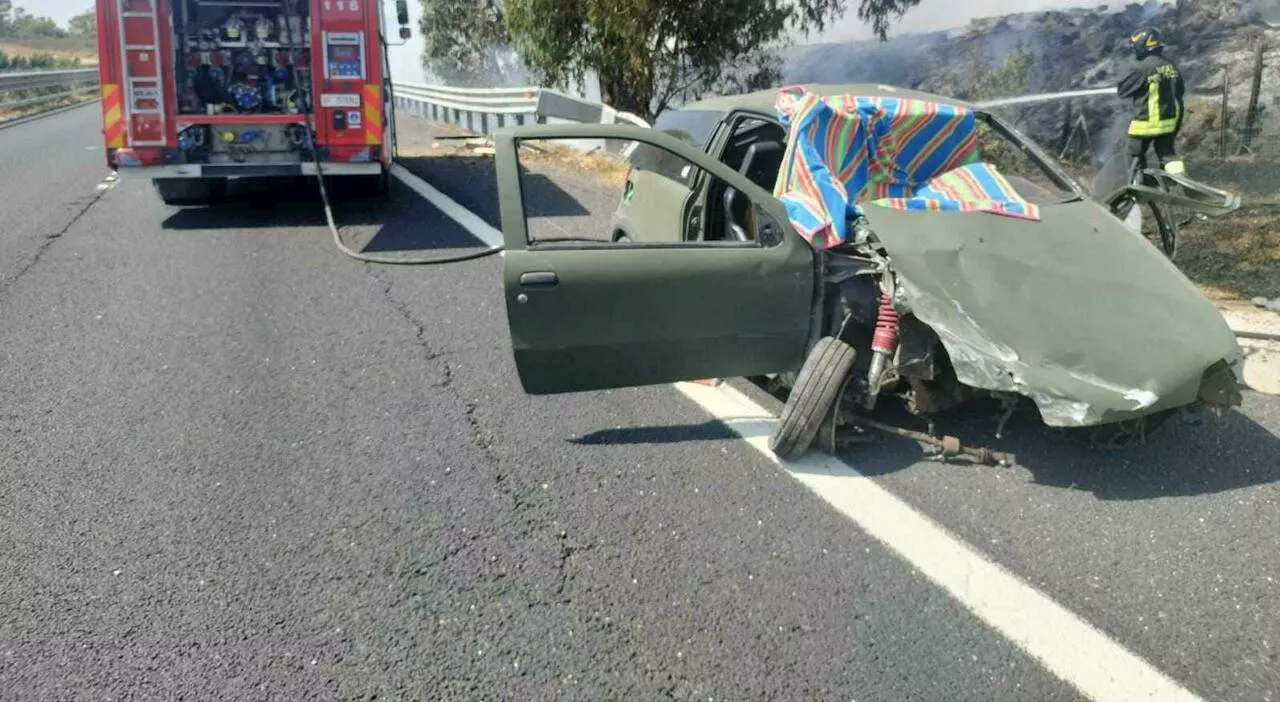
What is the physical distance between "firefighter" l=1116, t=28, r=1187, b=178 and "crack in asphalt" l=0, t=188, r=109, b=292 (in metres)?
9.70

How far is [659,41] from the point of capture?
14406 mm

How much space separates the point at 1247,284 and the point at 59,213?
10.6 m

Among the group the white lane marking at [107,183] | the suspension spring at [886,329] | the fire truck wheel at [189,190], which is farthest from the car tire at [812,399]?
the white lane marking at [107,183]

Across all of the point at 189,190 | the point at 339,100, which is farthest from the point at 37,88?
the point at 339,100

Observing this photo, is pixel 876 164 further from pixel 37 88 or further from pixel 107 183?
pixel 37 88

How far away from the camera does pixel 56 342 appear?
18.6ft

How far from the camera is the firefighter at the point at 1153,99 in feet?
30.1

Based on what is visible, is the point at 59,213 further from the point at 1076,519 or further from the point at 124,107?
the point at 1076,519

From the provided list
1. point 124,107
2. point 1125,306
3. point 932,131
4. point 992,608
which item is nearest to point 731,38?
point 124,107

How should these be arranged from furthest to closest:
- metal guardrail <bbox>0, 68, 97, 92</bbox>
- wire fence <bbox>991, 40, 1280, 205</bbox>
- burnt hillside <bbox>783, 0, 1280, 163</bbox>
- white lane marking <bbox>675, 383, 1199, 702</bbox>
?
metal guardrail <bbox>0, 68, 97, 92</bbox>
burnt hillside <bbox>783, 0, 1280, 163</bbox>
wire fence <bbox>991, 40, 1280, 205</bbox>
white lane marking <bbox>675, 383, 1199, 702</bbox>

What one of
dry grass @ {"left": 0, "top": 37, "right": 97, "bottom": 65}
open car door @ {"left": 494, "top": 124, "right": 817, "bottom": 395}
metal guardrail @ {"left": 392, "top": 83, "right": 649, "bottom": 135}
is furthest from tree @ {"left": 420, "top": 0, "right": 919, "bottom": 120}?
dry grass @ {"left": 0, "top": 37, "right": 97, "bottom": 65}

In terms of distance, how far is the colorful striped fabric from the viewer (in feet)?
14.4

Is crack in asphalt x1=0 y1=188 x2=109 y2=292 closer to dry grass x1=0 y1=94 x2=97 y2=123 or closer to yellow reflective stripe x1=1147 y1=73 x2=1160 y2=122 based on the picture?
yellow reflective stripe x1=1147 y1=73 x2=1160 y2=122

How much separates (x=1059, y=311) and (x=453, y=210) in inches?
274
